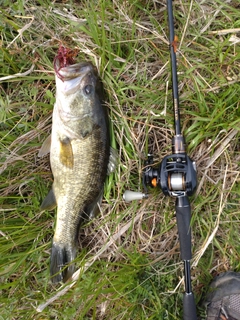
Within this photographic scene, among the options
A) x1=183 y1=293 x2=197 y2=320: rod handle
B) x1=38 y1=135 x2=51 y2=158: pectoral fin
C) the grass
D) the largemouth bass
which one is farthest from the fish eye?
x1=183 y1=293 x2=197 y2=320: rod handle

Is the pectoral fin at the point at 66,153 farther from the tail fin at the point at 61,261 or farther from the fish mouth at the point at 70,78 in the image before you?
the tail fin at the point at 61,261

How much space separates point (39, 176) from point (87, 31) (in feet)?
3.90

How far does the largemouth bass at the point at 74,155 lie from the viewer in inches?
88.4

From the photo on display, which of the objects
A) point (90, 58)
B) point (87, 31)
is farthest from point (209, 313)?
point (87, 31)

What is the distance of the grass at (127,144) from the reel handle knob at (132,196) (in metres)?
0.12

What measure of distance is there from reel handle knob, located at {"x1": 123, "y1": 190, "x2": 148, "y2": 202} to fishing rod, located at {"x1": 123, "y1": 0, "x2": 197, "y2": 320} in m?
0.11

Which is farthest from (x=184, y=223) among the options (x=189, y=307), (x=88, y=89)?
(x=88, y=89)

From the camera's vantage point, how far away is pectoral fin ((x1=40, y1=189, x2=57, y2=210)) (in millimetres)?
2486

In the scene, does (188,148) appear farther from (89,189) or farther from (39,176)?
(39,176)

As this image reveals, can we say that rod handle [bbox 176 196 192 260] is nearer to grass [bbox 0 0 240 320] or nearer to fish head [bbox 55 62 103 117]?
grass [bbox 0 0 240 320]

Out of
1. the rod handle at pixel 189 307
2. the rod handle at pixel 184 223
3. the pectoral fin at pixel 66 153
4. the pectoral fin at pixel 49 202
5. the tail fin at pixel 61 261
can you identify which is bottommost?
the rod handle at pixel 189 307

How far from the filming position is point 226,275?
2.50m

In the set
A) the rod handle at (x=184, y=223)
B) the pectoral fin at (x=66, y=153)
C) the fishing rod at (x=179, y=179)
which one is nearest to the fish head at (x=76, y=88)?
the pectoral fin at (x=66, y=153)

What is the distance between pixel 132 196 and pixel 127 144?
42 cm
